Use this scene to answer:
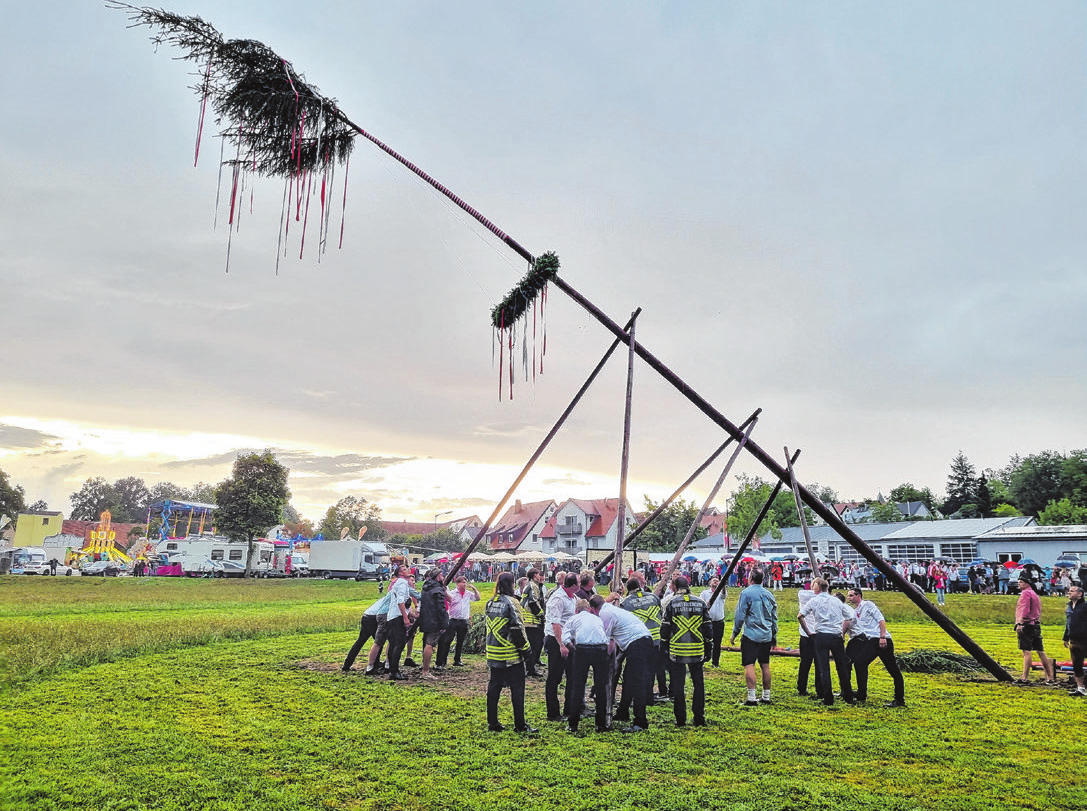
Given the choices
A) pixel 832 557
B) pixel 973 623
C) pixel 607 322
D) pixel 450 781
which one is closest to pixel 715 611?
pixel 607 322

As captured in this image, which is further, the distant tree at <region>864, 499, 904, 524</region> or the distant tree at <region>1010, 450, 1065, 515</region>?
the distant tree at <region>864, 499, 904, 524</region>

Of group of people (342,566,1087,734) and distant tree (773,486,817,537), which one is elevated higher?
distant tree (773,486,817,537)

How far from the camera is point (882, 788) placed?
7.41 m

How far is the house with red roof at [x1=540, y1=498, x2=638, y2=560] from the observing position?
87812 mm

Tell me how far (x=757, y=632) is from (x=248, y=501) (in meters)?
55.3

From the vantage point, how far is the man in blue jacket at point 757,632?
1152 centimetres

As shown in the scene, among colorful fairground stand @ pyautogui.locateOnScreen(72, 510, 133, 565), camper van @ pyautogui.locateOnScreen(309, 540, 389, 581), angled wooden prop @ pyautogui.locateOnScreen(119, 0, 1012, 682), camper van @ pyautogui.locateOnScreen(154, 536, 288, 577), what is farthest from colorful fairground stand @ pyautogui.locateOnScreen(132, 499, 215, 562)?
angled wooden prop @ pyautogui.locateOnScreen(119, 0, 1012, 682)

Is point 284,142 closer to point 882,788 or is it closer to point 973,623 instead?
point 882,788

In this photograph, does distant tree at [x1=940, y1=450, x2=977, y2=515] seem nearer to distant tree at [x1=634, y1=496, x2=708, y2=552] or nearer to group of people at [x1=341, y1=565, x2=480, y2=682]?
distant tree at [x1=634, y1=496, x2=708, y2=552]

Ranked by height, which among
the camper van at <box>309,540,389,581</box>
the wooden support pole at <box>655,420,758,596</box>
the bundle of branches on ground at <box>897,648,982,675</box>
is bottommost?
the camper van at <box>309,540,389,581</box>

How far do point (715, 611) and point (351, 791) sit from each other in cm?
1059

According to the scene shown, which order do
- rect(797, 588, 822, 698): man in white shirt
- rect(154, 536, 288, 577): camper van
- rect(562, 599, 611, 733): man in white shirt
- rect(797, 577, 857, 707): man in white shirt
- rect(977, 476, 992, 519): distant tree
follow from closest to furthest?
1. rect(562, 599, 611, 733): man in white shirt
2. rect(797, 577, 857, 707): man in white shirt
3. rect(797, 588, 822, 698): man in white shirt
4. rect(154, 536, 288, 577): camper van
5. rect(977, 476, 992, 519): distant tree

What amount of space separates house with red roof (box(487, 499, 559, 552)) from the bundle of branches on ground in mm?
77337

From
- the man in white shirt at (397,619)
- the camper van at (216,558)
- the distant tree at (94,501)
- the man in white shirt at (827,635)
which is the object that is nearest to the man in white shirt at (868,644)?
the man in white shirt at (827,635)
